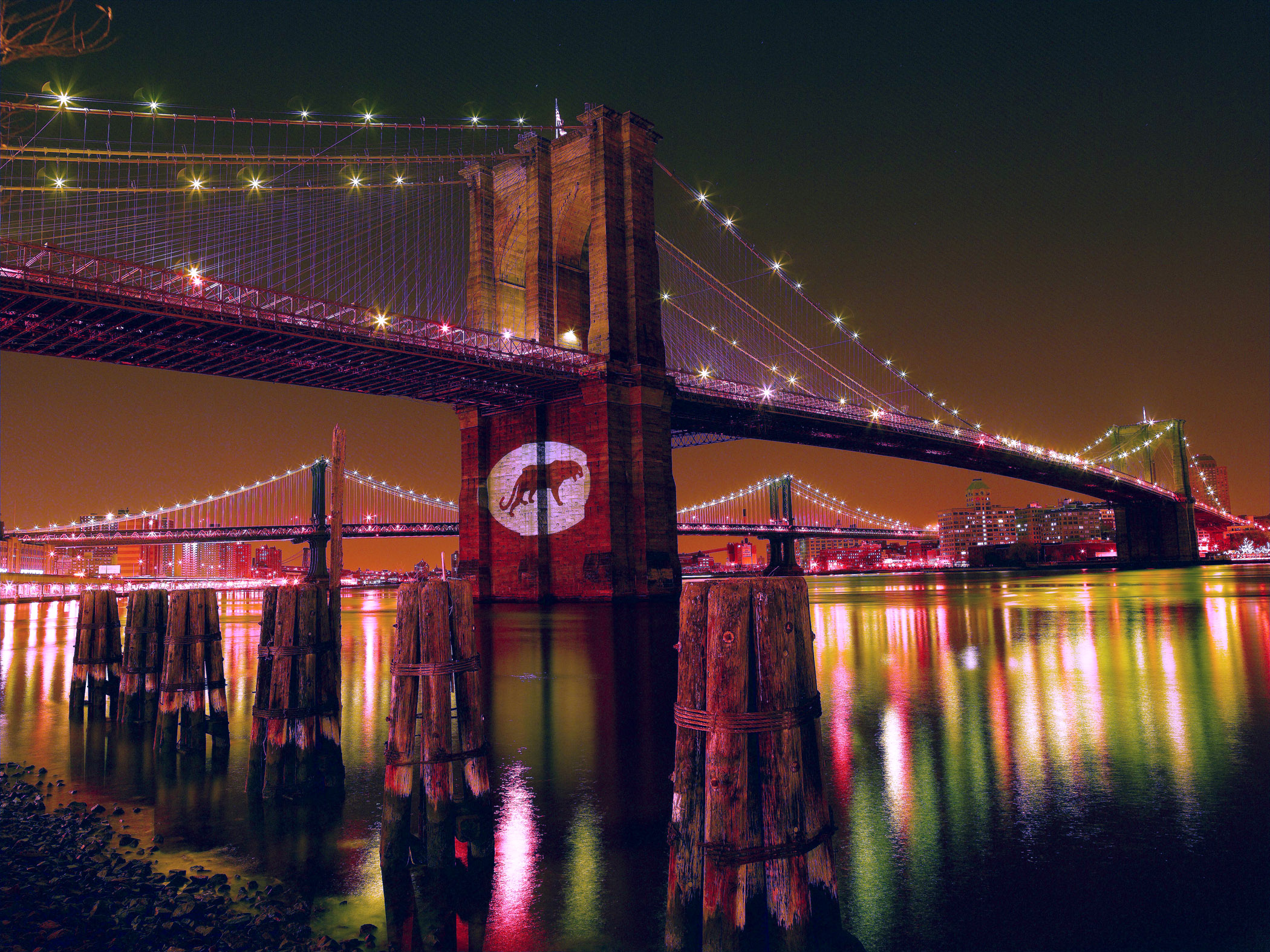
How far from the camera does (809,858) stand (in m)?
3.45

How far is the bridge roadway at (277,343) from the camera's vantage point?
2491 centimetres

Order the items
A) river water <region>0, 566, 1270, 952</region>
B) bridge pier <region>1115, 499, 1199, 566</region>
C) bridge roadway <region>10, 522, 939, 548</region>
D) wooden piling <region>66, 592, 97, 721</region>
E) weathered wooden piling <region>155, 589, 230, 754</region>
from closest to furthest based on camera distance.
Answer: river water <region>0, 566, 1270, 952</region> < weathered wooden piling <region>155, 589, 230, 754</region> < wooden piling <region>66, 592, 97, 721</region> < bridge roadway <region>10, 522, 939, 548</region> < bridge pier <region>1115, 499, 1199, 566</region>

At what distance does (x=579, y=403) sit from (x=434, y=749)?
3096cm

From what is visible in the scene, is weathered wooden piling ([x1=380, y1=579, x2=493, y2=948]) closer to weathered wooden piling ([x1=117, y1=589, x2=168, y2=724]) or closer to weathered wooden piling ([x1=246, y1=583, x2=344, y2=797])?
weathered wooden piling ([x1=246, y1=583, x2=344, y2=797])

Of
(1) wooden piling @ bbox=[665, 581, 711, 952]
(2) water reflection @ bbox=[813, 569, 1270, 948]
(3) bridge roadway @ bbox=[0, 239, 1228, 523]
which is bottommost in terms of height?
(2) water reflection @ bbox=[813, 569, 1270, 948]

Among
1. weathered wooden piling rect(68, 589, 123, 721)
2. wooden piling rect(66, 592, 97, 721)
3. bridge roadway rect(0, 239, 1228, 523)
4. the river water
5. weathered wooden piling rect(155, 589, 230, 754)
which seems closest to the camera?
the river water

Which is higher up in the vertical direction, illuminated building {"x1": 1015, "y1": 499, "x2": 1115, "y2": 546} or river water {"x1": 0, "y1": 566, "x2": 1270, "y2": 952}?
illuminated building {"x1": 1015, "y1": 499, "x2": 1115, "y2": 546}

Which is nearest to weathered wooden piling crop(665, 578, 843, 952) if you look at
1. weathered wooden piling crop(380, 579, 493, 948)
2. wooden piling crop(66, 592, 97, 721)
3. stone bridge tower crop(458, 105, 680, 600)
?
weathered wooden piling crop(380, 579, 493, 948)

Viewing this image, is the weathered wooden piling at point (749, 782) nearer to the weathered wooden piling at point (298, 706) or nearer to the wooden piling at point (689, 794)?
the wooden piling at point (689, 794)

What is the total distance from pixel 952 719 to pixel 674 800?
20.7ft

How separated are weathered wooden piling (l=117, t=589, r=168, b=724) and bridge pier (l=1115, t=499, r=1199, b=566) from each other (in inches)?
3920

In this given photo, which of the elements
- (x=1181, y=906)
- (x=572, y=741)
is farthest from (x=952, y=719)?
(x=1181, y=906)

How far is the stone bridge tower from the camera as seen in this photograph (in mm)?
34750

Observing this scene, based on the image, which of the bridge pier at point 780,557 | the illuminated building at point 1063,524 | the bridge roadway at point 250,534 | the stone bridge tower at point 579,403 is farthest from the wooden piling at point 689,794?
the illuminated building at point 1063,524
